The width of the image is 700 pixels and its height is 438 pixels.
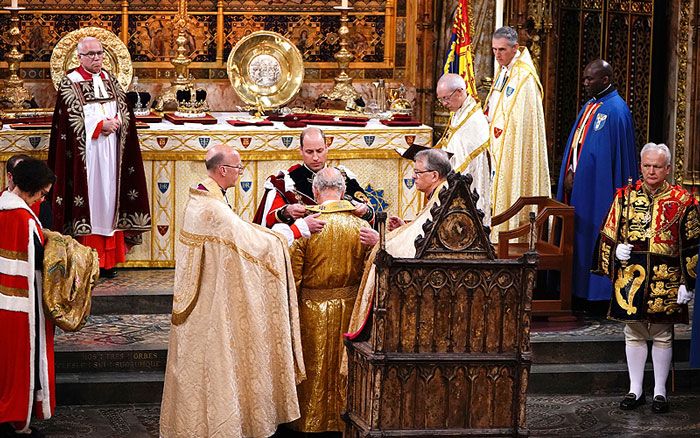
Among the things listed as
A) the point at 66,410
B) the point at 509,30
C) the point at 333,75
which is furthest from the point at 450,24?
the point at 66,410

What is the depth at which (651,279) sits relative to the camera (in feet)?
30.8

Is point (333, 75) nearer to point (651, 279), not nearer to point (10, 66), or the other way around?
point (10, 66)

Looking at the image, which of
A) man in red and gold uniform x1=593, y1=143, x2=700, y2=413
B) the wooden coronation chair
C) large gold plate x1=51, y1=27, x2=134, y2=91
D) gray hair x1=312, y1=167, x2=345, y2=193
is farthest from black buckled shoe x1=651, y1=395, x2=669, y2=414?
large gold plate x1=51, y1=27, x2=134, y2=91

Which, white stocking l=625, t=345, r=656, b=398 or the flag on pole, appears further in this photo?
the flag on pole

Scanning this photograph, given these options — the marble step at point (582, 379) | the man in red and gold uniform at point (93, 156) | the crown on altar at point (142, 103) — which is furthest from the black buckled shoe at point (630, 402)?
the crown on altar at point (142, 103)

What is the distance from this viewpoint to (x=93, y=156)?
1081 centimetres

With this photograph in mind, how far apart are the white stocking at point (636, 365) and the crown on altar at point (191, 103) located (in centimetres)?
423

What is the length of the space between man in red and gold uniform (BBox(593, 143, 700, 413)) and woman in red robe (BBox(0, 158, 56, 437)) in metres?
3.56

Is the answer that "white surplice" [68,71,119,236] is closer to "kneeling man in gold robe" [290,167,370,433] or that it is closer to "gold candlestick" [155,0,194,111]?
"gold candlestick" [155,0,194,111]

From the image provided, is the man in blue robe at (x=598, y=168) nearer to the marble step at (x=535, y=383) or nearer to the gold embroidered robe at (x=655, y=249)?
the marble step at (x=535, y=383)

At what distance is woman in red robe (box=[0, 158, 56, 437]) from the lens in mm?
8266

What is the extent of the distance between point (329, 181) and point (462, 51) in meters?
4.49

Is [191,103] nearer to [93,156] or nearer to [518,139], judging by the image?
[93,156]

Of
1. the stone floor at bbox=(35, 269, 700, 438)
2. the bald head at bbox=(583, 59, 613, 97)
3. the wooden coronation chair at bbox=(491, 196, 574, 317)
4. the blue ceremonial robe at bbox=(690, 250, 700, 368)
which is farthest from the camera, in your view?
the bald head at bbox=(583, 59, 613, 97)
